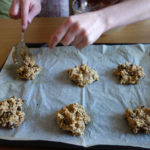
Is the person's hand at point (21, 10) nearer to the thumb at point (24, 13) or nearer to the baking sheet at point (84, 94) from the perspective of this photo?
the thumb at point (24, 13)

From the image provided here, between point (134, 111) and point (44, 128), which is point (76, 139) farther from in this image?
point (134, 111)

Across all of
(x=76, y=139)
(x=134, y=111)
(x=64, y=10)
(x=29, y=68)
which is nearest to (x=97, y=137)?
(x=76, y=139)

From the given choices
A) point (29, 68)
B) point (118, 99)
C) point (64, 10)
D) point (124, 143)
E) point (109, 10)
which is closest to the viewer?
point (124, 143)

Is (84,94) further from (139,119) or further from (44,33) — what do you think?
(44,33)

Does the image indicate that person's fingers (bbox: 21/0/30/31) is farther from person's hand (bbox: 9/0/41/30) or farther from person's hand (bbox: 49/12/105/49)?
person's hand (bbox: 49/12/105/49)

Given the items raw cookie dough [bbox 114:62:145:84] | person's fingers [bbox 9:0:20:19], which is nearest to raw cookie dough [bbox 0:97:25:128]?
person's fingers [bbox 9:0:20:19]

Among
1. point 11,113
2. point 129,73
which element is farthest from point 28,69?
point 129,73

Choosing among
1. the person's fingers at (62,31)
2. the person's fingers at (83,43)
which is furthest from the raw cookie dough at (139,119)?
the person's fingers at (62,31)
